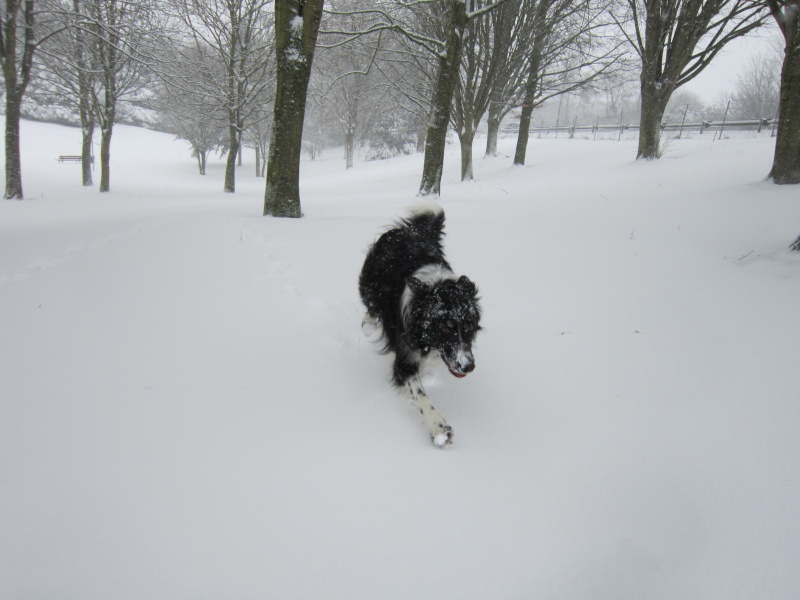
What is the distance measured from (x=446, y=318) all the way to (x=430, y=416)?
1.99 ft

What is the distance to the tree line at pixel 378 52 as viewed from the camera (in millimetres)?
7012

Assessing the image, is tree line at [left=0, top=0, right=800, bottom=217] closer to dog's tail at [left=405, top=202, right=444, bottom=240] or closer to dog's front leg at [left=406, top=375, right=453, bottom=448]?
dog's tail at [left=405, top=202, right=444, bottom=240]

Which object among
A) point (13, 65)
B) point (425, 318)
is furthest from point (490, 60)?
point (425, 318)

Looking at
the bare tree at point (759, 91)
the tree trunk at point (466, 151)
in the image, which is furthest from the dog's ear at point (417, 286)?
the bare tree at point (759, 91)

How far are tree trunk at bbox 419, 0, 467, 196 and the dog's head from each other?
26.2 feet

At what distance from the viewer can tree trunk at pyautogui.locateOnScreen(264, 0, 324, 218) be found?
265 inches

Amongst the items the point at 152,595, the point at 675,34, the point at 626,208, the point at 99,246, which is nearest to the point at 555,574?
the point at 152,595

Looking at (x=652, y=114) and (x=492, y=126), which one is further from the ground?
(x=492, y=126)

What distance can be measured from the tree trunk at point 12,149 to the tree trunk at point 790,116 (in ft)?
59.1

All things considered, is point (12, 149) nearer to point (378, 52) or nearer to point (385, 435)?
point (378, 52)

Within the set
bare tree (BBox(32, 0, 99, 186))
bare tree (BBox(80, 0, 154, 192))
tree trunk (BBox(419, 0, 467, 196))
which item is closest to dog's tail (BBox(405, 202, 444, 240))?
tree trunk (BBox(419, 0, 467, 196))

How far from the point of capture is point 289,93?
6953 mm

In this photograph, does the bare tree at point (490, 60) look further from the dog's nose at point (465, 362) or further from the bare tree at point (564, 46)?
the dog's nose at point (465, 362)

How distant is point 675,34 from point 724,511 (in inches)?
570
